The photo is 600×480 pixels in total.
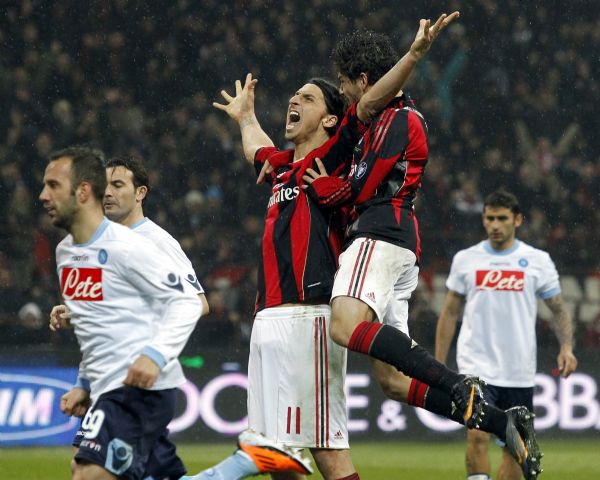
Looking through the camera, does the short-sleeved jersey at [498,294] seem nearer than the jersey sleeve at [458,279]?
Yes

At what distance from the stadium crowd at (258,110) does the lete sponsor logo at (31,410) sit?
1600 millimetres

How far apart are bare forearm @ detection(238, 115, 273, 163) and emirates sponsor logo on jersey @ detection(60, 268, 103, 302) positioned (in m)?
1.75

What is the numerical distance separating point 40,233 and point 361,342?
27.0 feet

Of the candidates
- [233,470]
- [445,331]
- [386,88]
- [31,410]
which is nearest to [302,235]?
[386,88]

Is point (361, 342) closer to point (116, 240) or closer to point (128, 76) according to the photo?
point (116, 240)

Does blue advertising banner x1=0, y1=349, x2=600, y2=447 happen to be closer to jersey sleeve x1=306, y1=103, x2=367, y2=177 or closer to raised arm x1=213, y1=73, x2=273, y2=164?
raised arm x1=213, y1=73, x2=273, y2=164

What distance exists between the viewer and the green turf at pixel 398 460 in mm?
9305

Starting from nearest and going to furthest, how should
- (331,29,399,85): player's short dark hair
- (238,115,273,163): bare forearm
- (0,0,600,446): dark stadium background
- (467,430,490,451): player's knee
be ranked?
(331,29,399,85): player's short dark hair, (238,115,273,163): bare forearm, (467,430,490,451): player's knee, (0,0,600,446): dark stadium background

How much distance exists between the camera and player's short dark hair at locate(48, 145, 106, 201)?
4641 mm

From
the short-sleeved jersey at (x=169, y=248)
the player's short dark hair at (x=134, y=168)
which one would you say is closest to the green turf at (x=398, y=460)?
the player's short dark hair at (x=134, y=168)

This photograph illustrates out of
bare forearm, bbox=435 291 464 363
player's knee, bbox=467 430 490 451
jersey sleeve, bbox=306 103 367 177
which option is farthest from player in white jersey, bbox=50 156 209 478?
bare forearm, bbox=435 291 464 363

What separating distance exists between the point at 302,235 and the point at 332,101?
0.73 metres

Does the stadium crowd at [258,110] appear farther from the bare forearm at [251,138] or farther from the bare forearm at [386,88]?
the bare forearm at [386,88]

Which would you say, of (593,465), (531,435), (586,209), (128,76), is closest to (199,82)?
(128,76)
